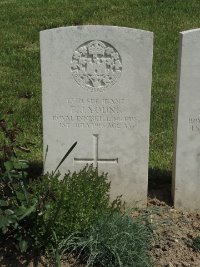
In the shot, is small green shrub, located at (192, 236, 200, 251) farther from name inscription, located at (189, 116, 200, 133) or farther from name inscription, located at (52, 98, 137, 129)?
name inscription, located at (52, 98, 137, 129)

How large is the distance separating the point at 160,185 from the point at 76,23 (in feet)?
14.4

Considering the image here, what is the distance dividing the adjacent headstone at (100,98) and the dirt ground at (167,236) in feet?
0.78

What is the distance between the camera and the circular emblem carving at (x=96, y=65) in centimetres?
427

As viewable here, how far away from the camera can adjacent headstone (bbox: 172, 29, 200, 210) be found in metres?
4.24

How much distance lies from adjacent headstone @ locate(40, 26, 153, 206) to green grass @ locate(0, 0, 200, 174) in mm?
762

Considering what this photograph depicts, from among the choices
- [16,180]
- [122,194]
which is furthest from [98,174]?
[16,180]

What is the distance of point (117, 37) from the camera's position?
4242 millimetres

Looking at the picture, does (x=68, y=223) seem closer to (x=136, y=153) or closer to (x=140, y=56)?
(x=136, y=153)

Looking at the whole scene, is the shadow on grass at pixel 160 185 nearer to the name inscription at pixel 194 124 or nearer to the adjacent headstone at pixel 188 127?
the adjacent headstone at pixel 188 127

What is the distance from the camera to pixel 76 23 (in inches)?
346

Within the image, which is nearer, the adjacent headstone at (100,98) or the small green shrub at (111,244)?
the small green shrub at (111,244)

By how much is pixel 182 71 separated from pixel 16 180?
139 cm

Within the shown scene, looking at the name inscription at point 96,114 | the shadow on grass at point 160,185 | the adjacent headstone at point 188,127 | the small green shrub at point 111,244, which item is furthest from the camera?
the shadow on grass at point 160,185

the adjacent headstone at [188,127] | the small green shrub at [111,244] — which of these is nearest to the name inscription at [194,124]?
the adjacent headstone at [188,127]
